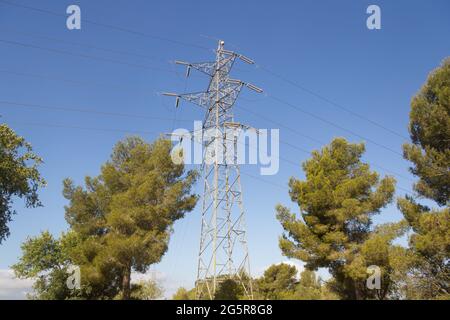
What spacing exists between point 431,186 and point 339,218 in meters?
5.09

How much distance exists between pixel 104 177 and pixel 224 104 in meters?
10.6

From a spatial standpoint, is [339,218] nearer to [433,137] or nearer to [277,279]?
[433,137]

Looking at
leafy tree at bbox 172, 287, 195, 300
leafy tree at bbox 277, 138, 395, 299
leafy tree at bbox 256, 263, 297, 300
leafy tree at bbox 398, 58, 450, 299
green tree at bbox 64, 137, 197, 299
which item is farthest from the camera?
leafy tree at bbox 256, 263, 297, 300

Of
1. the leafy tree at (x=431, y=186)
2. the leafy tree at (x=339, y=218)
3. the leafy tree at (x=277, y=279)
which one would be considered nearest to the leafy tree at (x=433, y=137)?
the leafy tree at (x=431, y=186)

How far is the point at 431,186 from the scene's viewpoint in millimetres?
21094

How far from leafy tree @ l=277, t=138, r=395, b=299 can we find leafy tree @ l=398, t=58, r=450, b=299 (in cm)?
222

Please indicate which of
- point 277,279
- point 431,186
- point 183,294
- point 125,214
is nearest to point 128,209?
point 125,214

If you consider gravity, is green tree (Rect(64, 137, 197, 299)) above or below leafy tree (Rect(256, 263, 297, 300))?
above

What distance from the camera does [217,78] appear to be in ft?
83.0

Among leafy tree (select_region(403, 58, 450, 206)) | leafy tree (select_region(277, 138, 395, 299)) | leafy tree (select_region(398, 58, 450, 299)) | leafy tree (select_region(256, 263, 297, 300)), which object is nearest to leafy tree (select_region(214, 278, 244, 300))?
leafy tree (select_region(277, 138, 395, 299))

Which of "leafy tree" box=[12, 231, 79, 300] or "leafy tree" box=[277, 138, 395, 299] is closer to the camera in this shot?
"leafy tree" box=[277, 138, 395, 299]

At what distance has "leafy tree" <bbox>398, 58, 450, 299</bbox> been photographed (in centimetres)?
1928

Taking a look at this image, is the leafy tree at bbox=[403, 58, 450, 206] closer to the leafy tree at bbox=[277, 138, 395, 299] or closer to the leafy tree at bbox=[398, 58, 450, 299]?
the leafy tree at bbox=[398, 58, 450, 299]
